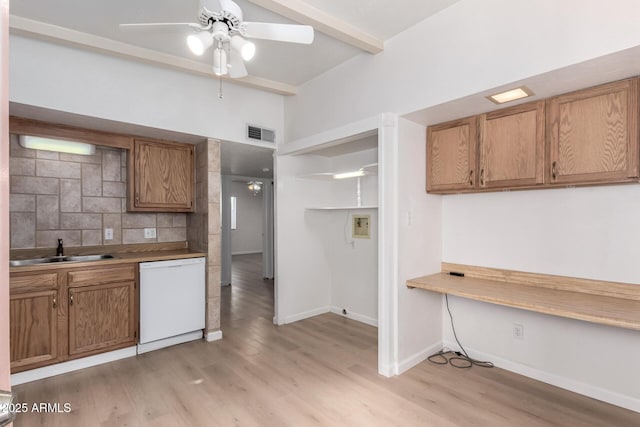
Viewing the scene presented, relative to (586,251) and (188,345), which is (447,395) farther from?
(188,345)

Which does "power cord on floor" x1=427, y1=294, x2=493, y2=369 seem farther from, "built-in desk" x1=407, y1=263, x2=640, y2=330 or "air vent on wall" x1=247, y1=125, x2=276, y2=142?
"air vent on wall" x1=247, y1=125, x2=276, y2=142

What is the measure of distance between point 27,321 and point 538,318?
13.8 feet

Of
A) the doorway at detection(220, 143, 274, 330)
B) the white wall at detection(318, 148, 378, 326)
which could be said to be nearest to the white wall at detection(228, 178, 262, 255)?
the doorway at detection(220, 143, 274, 330)

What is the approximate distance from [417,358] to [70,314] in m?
3.15

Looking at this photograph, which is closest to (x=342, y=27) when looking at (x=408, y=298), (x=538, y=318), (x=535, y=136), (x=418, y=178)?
(x=418, y=178)

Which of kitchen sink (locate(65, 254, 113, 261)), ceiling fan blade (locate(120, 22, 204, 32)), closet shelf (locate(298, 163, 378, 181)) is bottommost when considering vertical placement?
kitchen sink (locate(65, 254, 113, 261))

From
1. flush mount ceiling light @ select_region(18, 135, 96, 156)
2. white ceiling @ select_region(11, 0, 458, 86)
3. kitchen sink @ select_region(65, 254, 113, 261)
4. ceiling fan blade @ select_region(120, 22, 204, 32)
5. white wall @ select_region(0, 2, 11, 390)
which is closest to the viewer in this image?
white wall @ select_region(0, 2, 11, 390)

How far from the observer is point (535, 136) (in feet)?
7.59

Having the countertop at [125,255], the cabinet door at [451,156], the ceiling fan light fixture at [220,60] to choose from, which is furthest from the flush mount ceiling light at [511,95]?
the countertop at [125,255]

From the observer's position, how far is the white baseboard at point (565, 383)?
2.16m

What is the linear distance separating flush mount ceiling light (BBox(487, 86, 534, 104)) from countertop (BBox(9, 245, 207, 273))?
315 cm

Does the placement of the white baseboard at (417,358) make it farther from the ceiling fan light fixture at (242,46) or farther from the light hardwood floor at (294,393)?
the ceiling fan light fixture at (242,46)

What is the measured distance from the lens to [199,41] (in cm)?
174

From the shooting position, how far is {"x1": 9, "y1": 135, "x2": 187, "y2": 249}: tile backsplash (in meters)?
2.99
